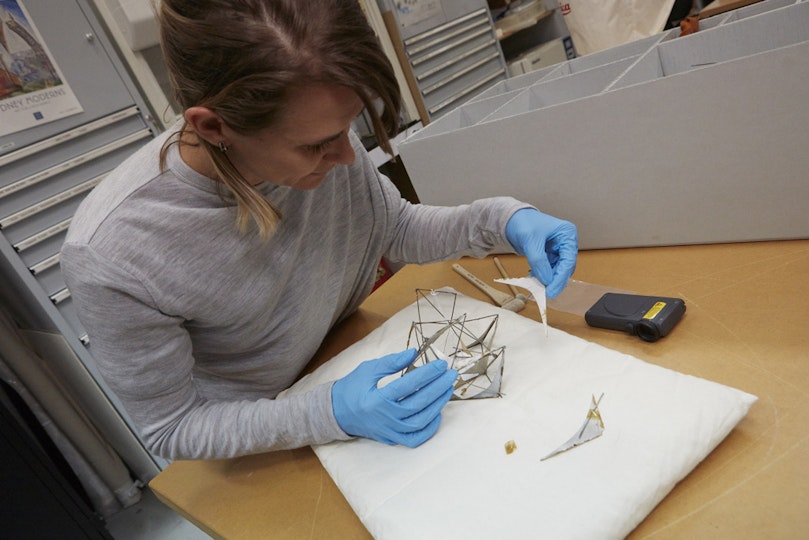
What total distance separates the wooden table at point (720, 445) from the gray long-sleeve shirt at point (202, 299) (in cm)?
8

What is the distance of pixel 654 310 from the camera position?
703mm

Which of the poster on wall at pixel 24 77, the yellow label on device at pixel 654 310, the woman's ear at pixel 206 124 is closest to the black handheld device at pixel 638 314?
the yellow label on device at pixel 654 310

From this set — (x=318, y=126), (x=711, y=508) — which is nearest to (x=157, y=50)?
(x=318, y=126)

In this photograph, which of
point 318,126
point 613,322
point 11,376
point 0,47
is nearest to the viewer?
point 318,126

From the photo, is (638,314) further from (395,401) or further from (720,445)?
(395,401)

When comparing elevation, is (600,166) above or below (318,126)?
below

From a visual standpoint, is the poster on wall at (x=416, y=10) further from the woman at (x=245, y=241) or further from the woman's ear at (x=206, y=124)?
the woman's ear at (x=206, y=124)

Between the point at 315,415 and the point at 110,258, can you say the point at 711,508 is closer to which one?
the point at 315,415

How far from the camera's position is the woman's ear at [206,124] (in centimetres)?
59

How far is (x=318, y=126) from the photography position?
601 mm

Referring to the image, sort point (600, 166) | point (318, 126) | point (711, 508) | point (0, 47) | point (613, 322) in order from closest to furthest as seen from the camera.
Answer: point (711, 508)
point (318, 126)
point (613, 322)
point (600, 166)
point (0, 47)

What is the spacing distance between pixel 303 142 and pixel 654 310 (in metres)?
0.52

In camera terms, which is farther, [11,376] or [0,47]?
[11,376]

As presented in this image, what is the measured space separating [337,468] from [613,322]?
44 centimetres
